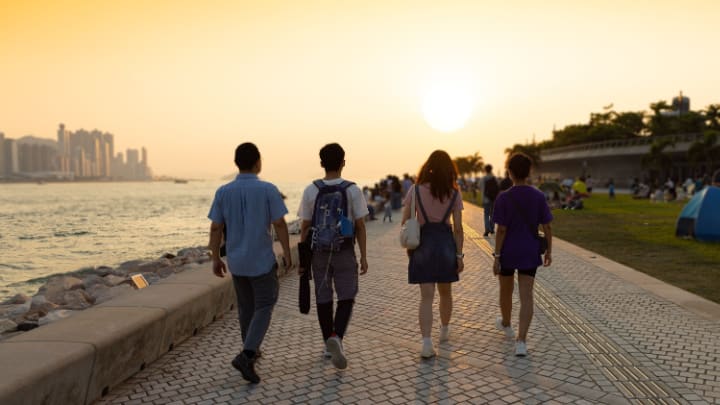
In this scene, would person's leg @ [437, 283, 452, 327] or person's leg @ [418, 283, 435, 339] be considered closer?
person's leg @ [418, 283, 435, 339]

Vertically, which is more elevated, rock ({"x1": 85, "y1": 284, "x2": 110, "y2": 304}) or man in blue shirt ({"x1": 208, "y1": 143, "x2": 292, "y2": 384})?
man in blue shirt ({"x1": 208, "y1": 143, "x2": 292, "y2": 384})

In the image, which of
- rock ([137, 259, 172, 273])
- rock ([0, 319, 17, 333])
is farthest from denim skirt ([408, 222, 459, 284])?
rock ([137, 259, 172, 273])

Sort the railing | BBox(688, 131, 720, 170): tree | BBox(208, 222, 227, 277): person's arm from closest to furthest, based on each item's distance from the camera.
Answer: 1. BBox(208, 222, 227, 277): person's arm
2. BBox(688, 131, 720, 170): tree
3. the railing

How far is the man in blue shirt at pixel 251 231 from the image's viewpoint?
13.3 ft

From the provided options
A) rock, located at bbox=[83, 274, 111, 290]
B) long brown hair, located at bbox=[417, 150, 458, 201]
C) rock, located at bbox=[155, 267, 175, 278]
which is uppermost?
long brown hair, located at bbox=[417, 150, 458, 201]

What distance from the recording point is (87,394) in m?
3.65

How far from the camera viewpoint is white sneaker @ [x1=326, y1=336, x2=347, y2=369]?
431 centimetres

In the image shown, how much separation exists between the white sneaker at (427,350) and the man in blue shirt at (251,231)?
1456 mm

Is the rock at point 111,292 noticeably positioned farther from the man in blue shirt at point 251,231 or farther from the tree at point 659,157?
the tree at point 659,157

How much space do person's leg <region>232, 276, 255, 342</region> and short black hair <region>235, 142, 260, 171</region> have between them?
0.90m

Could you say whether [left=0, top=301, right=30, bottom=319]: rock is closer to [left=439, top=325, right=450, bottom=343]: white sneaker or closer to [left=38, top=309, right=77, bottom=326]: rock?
[left=38, top=309, right=77, bottom=326]: rock

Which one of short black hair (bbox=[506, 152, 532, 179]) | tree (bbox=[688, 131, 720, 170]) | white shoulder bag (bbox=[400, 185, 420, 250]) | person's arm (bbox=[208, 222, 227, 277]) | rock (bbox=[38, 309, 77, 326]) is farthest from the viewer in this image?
tree (bbox=[688, 131, 720, 170])

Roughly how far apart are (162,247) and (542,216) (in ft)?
72.9

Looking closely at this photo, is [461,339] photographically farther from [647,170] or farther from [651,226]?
[647,170]
